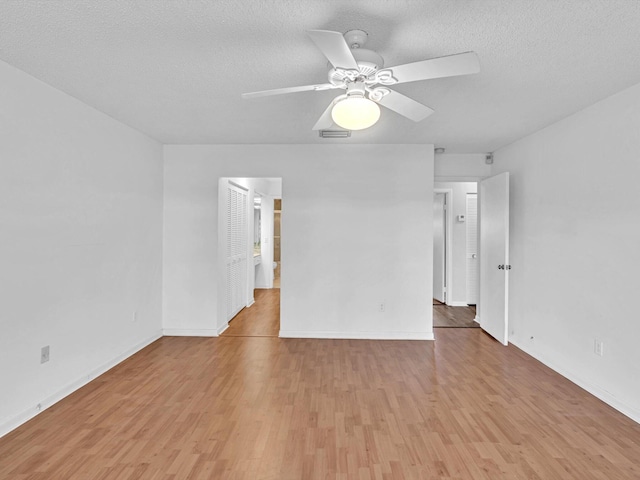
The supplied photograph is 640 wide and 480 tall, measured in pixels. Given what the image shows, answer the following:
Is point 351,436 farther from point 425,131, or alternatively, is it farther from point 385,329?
point 425,131

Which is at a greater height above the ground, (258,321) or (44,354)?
(44,354)

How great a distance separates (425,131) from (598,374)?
2.74m

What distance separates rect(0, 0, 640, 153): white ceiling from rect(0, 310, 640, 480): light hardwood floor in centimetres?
244

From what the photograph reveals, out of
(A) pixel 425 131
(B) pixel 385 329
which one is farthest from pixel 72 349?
(A) pixel 425 131

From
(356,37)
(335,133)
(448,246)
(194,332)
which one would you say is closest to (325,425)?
(356,37)

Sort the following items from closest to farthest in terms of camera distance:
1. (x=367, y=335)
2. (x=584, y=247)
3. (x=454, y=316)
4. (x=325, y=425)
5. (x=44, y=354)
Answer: (x=325, y=425), (x=44, y=354), (x=584, y=247), (x=367, y=335), (x=454, y=316)

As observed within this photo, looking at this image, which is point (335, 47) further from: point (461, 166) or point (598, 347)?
point (461, 166)

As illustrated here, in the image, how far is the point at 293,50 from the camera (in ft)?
7.17

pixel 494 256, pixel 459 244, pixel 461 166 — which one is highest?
pixel 461 166

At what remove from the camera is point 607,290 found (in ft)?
9.57

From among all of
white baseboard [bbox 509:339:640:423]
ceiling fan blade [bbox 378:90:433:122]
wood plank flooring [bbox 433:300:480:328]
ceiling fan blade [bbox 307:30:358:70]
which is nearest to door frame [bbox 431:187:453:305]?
wood plank flooring [bbox 433:300:480:328]

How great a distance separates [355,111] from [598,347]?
9.42 ft

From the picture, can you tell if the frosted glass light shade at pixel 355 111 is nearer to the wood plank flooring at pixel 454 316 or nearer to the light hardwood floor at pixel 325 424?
the light hardwood floor at pixel 325 424

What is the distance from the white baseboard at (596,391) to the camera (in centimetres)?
264
